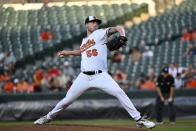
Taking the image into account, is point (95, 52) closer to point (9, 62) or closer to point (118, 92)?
point (118, 92)

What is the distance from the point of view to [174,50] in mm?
20531

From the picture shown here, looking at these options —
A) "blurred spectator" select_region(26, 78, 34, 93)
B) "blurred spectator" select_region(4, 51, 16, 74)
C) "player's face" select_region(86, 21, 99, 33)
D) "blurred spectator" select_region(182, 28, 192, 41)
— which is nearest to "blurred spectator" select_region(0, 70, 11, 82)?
"blurred spectator" select_region(4, 51, 16, 74)

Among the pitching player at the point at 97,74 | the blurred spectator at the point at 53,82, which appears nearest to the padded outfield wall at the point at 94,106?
the blurred spectator at the point at 53,82

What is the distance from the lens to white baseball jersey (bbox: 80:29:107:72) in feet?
26.2

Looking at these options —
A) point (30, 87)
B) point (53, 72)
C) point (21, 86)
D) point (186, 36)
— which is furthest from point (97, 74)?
point (186, 36)

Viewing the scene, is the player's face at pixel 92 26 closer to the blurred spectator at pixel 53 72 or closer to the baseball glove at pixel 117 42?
the baseball glove at pixel 117 42

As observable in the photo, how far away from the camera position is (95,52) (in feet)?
26.3

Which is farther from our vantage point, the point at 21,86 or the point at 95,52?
the point at 21,86

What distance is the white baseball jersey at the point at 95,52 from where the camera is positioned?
26.2 feet

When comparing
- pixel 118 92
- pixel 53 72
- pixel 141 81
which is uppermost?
pixel 118 92

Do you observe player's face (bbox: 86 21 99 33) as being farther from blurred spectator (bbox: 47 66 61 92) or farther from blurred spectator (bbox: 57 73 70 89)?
blurred spectator (bbox: 57 73 70 89)

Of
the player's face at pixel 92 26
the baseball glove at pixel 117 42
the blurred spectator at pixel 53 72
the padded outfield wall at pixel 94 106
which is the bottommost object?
the padded outfield wall at pixel 94 106

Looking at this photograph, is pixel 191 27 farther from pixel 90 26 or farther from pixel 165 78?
pixel 90 26

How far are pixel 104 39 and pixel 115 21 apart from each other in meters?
17.8
